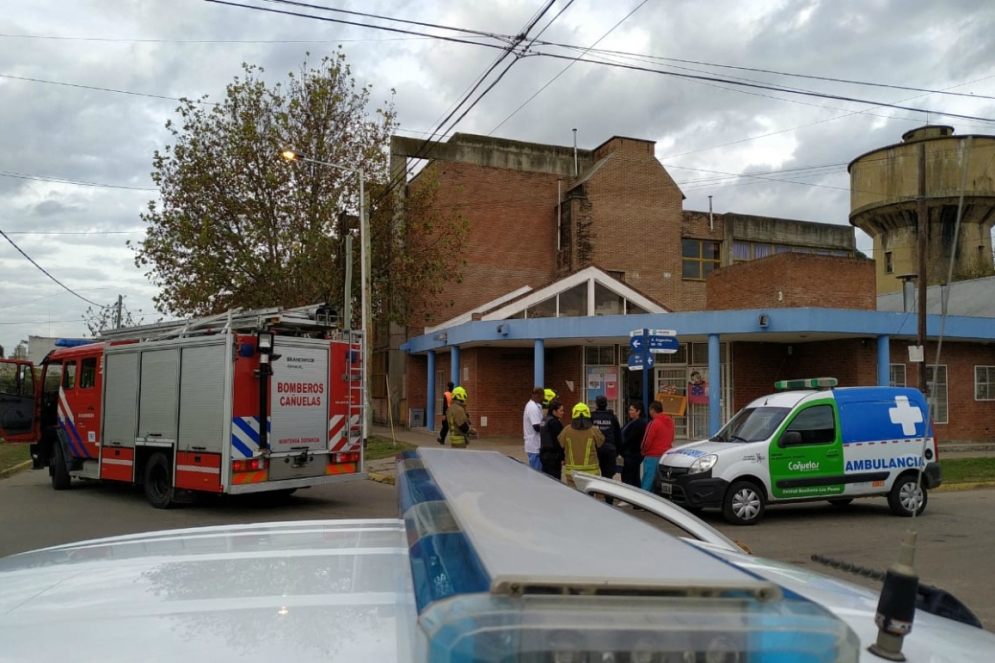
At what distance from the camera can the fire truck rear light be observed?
11.1 meters

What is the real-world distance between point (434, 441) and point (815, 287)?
13.7 metres

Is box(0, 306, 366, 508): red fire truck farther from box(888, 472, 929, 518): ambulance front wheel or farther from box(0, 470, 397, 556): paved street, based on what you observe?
box(888, 472, 929, 518): ambulance front wheel

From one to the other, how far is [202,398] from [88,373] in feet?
13.0

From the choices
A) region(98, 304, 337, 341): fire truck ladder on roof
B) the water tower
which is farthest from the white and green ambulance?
the water tower

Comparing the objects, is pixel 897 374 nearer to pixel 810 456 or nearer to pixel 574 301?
pixel 574 301

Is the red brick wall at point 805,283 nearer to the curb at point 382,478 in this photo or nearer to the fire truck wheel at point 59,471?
the curb at point 382,478

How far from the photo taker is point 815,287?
2577cm

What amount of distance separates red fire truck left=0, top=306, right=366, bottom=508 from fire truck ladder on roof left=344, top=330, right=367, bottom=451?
0.02m

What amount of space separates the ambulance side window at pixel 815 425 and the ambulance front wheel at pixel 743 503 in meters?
1.06

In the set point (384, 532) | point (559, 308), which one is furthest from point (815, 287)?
point (384, 532)

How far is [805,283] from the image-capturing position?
1009 inches

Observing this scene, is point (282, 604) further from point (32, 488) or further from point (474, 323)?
point (474, 323)

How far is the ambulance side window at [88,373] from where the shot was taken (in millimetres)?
13930

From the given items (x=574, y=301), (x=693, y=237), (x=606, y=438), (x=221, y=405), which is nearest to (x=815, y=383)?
(x=606, y=438)
